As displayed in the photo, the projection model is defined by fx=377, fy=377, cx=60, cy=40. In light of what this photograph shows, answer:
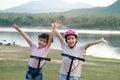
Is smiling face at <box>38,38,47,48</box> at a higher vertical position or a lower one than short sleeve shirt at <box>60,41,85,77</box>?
higher

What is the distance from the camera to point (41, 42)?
7.58 m

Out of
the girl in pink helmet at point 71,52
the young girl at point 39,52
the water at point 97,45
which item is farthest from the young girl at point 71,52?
the water at point 97,45

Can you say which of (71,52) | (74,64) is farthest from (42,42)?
(74,64)

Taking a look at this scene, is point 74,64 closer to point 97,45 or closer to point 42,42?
point 42,42

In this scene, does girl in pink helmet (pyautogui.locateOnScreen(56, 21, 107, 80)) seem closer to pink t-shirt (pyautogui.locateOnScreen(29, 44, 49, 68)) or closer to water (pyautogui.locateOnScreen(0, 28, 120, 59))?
pink t-shirt (pyautogui.locateOnScreen(29, 44, 49, 68))

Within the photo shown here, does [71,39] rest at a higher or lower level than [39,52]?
higher

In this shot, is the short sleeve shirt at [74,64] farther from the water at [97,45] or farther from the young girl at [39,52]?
the water at [97,45]

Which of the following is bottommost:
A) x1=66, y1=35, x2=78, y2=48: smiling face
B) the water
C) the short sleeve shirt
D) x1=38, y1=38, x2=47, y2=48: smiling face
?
the water

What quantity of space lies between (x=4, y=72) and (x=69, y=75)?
9.99 meters

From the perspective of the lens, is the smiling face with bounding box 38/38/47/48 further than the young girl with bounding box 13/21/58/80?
Yes

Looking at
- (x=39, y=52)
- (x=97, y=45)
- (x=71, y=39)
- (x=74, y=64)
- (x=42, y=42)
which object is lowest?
(x=97, y=45)

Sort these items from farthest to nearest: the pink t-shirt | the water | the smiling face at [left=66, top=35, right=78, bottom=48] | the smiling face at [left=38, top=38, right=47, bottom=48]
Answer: the water, the smiling face at [left=38, top=38, right=47, bottom=48], the pink t-shirt, the smiling face at [left=66, top=35, right=78, bottom=48]

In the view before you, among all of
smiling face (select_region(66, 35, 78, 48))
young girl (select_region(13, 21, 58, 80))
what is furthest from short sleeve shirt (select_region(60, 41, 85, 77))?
young girl (select_region(13, 21, 58, 80))

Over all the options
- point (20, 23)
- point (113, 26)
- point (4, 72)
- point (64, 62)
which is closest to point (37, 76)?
point (64, 62)
